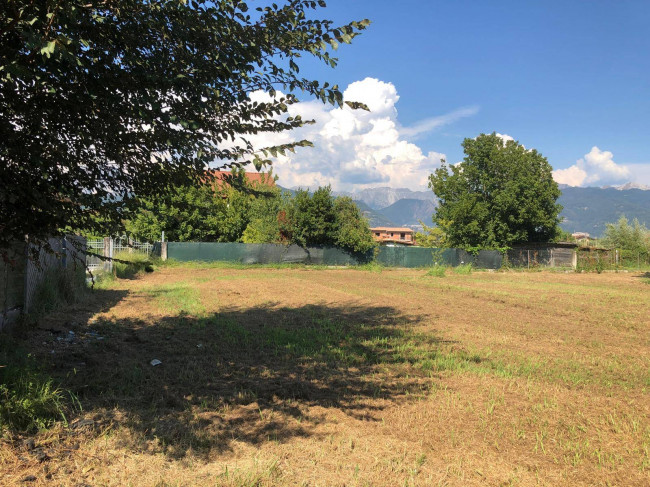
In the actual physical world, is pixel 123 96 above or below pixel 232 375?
above

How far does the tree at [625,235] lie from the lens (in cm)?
5032

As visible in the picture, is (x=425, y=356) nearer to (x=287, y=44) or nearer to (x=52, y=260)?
(x=287, y=44)

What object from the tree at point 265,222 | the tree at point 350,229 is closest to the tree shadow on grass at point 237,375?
the tree at point 265,222

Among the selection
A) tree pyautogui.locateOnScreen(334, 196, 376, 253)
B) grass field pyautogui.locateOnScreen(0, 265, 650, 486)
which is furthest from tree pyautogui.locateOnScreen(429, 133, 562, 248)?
grass field pyautogui.locateOnScreen(0, 265, 650, 486)

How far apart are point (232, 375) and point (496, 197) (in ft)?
135

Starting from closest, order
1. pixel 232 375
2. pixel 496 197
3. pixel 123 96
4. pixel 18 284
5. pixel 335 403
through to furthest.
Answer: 1. pixel 123 96
2. pixel 335 403
3. pixel 232 375
4. pixel 18 284
5. pixel 496 197

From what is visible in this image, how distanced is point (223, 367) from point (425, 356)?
309 cm

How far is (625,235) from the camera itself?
52844 millimetres

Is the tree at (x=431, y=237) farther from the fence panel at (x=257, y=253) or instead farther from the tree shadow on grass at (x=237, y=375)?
the tree shadow on grass at (x=237, y=375)

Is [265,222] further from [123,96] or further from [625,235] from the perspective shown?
[625,235]

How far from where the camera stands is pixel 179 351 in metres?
6.37

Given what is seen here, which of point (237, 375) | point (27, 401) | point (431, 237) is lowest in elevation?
point (237, 375)

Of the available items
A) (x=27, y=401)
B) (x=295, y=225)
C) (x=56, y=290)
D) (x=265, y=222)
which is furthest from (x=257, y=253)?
(x=27, y=401)

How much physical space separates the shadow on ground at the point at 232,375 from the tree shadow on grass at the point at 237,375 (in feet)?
0.04
